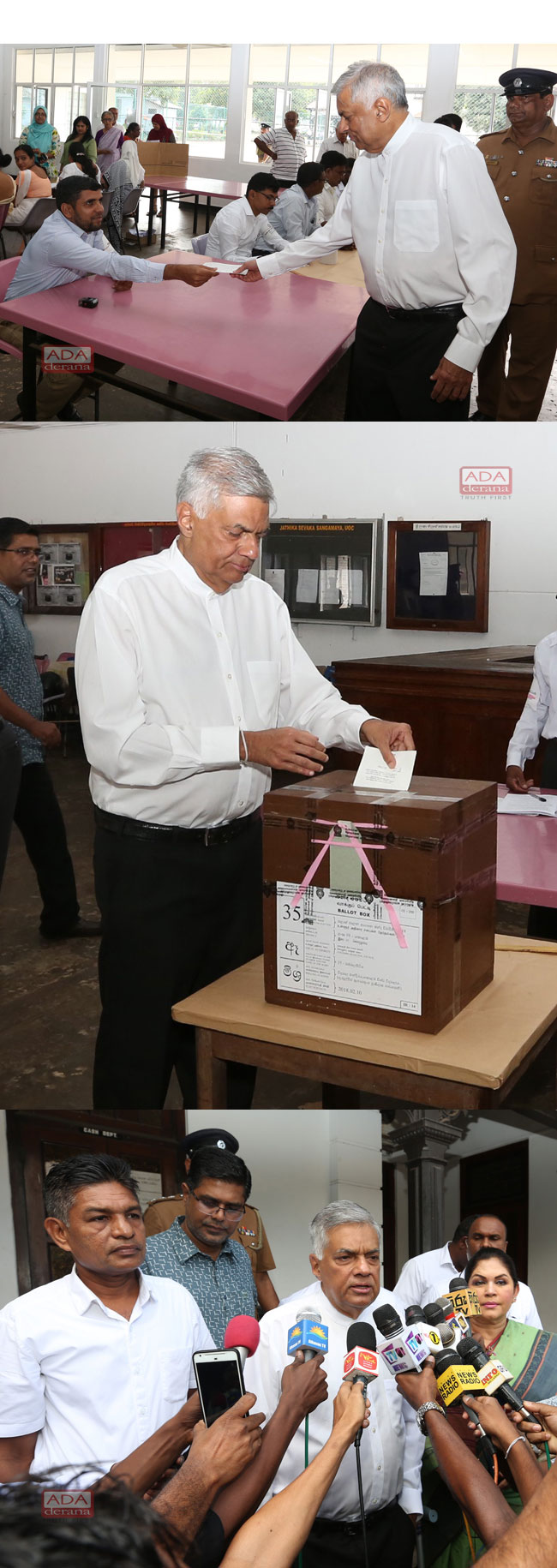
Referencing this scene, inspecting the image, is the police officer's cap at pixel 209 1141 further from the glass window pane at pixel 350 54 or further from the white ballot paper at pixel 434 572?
the glass window pane at pixel 350 54

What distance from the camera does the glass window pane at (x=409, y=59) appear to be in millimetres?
2857

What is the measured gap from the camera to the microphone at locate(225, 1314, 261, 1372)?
1730mm

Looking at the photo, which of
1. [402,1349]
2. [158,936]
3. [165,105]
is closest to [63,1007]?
[158,936]

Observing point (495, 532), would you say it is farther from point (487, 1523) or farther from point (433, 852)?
point (487, 1523)

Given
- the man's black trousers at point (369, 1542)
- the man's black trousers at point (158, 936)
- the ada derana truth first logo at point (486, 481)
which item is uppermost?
the ada derana truth first logo at point (486, 481)

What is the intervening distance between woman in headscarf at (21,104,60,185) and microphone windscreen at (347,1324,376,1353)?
115 inches

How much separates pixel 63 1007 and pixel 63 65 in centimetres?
248

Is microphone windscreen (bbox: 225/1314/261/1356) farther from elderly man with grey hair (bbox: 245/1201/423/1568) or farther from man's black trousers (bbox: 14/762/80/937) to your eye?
man's black trousers (bbox: 14/762/80/937)

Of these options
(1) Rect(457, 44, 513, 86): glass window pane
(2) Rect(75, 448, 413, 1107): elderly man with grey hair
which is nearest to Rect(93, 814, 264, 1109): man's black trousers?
(2) Rect(75, 448, 413, 1107): elderly man with grey hair

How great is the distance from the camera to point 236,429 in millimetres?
3654

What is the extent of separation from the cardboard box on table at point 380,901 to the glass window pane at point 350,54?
73.9 inches

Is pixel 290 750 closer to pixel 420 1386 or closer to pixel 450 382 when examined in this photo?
pixel 420 1386

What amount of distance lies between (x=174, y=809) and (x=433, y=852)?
669mm

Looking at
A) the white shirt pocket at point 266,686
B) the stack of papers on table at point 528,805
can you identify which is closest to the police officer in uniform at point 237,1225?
the white shirt pocket at point 266,686
